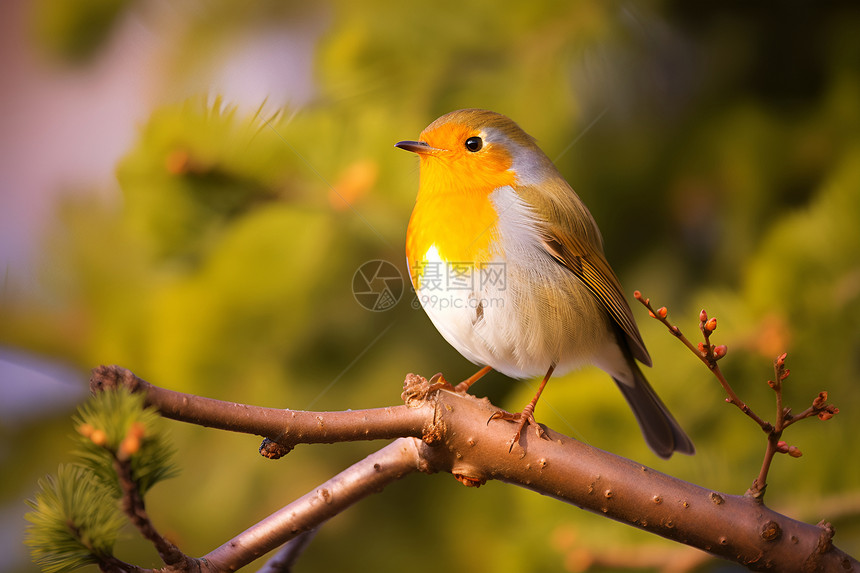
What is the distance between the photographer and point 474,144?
2.74 feet

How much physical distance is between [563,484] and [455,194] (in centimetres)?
37

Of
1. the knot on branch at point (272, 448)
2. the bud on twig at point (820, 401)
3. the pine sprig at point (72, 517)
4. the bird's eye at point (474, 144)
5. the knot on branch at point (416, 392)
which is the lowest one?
the pine sprig at point (72, 517)

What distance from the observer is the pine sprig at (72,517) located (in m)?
0.42

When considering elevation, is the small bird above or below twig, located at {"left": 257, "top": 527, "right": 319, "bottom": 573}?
above

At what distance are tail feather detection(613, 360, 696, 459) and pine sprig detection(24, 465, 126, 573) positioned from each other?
0.77 metres

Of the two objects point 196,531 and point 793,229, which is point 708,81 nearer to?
point 793,229

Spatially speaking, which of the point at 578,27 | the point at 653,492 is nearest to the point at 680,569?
the point at 653,492

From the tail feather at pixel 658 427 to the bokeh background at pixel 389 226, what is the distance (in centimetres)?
7

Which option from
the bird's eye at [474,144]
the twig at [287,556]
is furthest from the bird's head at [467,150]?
the twig at [287,556]

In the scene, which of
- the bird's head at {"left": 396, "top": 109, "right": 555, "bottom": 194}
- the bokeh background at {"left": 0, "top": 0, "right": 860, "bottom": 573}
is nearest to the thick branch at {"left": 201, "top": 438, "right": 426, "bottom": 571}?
the bird's head at {"left": 396, "top": 109, "right": 555, "bottom": 194}

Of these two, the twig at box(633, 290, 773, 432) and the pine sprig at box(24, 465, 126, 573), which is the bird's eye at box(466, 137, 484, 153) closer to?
the twig at box(633, 290, 773, 432)

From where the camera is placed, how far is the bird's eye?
831 mm

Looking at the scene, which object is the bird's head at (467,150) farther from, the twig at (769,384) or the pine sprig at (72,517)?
the pine sprig at (72,517)

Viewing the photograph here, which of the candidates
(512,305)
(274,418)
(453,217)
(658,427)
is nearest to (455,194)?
(453,217)
